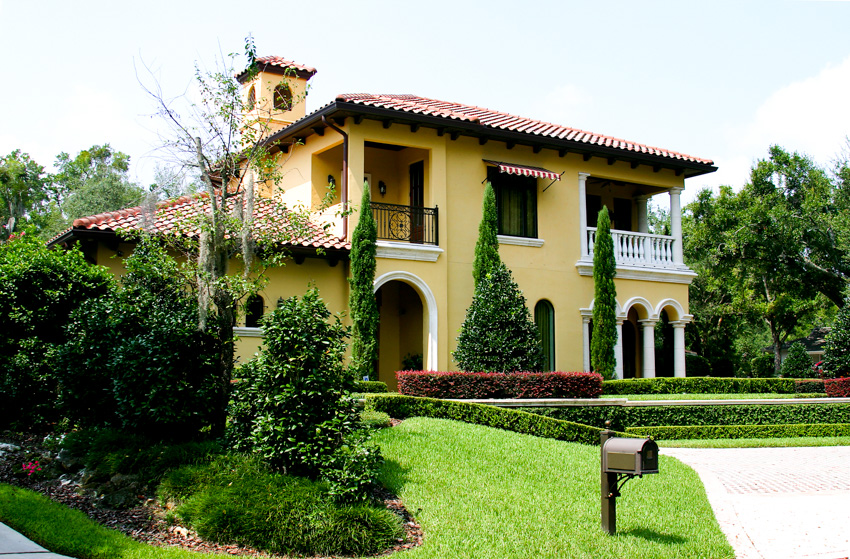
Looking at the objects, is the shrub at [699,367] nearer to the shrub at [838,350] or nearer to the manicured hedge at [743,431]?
the shrub at [838,350]

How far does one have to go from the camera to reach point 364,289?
18141mm

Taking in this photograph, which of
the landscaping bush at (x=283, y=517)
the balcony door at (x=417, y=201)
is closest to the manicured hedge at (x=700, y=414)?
the balcony door at (x=417, y=201)

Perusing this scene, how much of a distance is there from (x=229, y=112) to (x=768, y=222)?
24.9 m

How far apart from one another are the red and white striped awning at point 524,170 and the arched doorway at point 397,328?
4171 millimetres

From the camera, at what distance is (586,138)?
22.2 m

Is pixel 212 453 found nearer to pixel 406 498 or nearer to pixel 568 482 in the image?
pixel 406 498

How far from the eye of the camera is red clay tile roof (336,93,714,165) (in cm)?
1914

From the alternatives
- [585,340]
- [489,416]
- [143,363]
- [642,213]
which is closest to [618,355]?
[585,340]

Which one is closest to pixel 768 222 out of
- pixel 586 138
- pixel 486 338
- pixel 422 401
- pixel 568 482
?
pixel 586 138

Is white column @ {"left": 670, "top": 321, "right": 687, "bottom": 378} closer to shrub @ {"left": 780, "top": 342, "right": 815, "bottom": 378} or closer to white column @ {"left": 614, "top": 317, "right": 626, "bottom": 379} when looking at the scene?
white column @ {"left": 614, "top": 317, "right": 626, "bottom": 379}

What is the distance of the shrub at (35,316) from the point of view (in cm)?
1158

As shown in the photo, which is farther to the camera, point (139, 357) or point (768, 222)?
point (768, 222)

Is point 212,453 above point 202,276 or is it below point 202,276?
below

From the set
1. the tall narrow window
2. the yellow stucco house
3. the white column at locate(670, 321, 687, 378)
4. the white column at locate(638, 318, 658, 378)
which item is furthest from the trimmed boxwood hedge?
the tall narrow window
